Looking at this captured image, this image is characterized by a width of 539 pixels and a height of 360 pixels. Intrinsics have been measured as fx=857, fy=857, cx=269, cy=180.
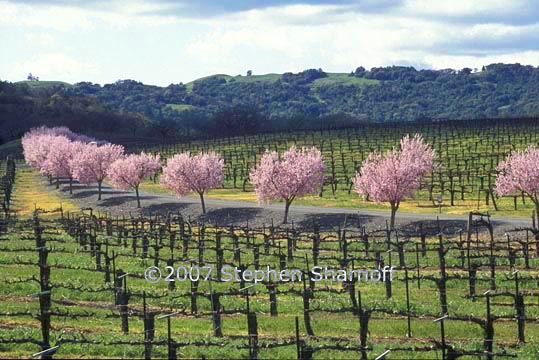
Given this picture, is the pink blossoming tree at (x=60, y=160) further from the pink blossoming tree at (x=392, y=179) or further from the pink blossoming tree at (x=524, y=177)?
the pink blossoming tree at (x=524, y=177)

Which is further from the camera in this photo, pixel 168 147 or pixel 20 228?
pixel 168 147

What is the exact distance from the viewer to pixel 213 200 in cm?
9231

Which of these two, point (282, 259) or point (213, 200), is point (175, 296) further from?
point (213, 200)

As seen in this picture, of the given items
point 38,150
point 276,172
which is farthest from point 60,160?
point 276,172

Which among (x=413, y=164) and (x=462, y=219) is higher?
(x=413, y=164)

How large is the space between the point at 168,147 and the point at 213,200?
236 feet

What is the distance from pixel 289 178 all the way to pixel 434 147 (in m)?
58.7

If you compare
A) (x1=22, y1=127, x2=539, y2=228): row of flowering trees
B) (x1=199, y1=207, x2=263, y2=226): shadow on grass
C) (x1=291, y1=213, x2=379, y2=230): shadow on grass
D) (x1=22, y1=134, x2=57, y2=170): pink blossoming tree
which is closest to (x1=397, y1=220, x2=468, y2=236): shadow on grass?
(x1=22, y1=127, x2=539, y2=228): row of flowering trees

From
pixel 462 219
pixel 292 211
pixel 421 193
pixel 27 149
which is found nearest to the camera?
pixel 462 219

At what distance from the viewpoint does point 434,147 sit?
131m

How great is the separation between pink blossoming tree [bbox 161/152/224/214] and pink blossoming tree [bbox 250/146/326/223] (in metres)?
9.18

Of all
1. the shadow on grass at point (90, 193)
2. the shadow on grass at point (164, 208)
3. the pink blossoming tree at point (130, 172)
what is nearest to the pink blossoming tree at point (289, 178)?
the shadow on grass at point (164, 208)

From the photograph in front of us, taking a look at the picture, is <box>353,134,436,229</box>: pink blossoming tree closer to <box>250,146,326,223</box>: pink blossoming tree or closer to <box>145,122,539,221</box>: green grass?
<box>145,122,539,221</box>: green grass

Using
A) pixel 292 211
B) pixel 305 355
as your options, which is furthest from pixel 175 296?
pixel 292 211
